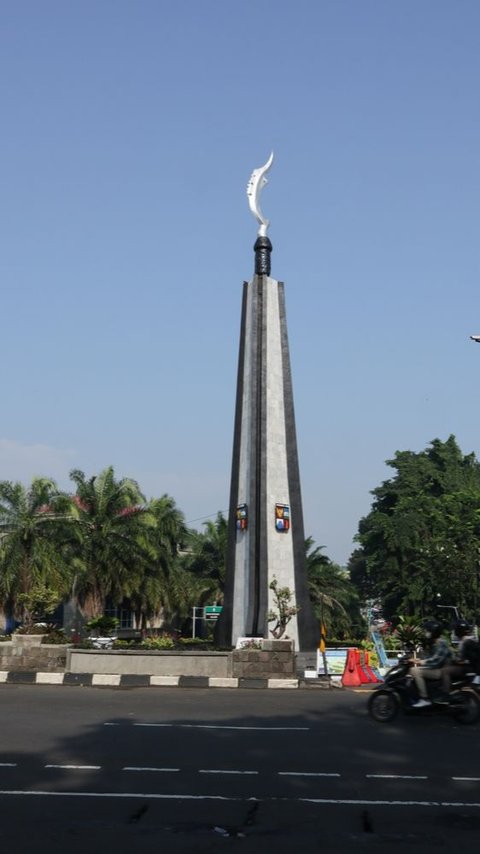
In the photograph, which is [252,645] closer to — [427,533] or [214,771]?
[214,771]

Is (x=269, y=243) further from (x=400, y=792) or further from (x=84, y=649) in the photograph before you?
(x=400, y=792)

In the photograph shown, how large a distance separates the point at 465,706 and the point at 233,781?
662cm

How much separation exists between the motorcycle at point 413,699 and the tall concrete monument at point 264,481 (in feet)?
82.0

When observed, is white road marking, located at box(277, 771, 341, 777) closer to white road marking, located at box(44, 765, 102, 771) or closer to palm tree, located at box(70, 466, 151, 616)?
white road marking, located at box(44, 765, 102, 771)

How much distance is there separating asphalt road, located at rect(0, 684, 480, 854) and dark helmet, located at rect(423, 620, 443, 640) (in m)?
1.45

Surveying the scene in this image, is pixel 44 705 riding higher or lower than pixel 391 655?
lower

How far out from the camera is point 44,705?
17969 millimetres

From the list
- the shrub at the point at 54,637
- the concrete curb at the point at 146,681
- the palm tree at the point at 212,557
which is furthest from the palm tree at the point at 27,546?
the concrete curb at the point at 146,681

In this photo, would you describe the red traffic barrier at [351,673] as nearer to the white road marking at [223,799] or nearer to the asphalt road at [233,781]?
the asphalt road at [233,781]

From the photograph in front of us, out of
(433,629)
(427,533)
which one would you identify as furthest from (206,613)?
(433,629)

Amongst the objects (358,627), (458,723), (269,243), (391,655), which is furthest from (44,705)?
(358,627)

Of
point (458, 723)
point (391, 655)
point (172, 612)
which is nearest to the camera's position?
point (458, 723)

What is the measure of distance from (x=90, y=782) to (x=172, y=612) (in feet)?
182

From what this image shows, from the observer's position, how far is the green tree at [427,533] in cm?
5734
